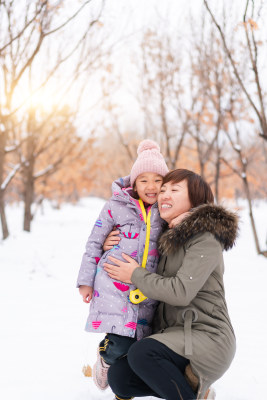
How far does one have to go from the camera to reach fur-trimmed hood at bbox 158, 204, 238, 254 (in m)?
1.54

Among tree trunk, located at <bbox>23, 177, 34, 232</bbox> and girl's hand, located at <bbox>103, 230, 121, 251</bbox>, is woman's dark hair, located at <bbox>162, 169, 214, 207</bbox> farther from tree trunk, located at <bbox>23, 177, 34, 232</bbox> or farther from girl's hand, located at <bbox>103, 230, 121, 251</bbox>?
tree trunk, located at <bbox>23, 177, 34, 232</bbox>

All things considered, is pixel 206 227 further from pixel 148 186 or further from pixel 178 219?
pixel 148 186

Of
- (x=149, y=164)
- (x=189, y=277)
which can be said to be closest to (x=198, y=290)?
(x=189, y=277)

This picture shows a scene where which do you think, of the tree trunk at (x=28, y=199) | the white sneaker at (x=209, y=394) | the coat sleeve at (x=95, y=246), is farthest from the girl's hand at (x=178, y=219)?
the tree trunk at (x=28, y=199)

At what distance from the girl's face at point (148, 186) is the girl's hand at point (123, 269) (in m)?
0.39

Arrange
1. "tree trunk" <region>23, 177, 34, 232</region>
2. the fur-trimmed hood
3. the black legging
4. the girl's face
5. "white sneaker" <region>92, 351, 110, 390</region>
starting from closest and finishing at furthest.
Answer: the black legging, the fur-trimmed hood, "white sneaker" <region>92, 351, 110, 390</region>, the girl's face, "tree trunk" <region>23, 177, 34, 232</region>

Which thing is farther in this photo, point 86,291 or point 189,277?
point 86,291

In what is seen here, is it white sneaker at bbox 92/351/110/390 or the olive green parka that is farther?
white sneaker at bbox 92/351/110/390

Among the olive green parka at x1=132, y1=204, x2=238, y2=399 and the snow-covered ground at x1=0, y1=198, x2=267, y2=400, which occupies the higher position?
the olive green parka at x1=132, y1=204, x2=238, y2=399

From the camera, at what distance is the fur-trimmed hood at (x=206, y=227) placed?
1543 millimetres

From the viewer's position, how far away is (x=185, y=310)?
151 centimetres

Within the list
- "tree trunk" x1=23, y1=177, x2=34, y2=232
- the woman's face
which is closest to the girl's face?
the woman's face

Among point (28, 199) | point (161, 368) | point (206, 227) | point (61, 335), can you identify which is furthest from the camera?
point (28, 199)

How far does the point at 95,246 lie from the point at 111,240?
12cm
